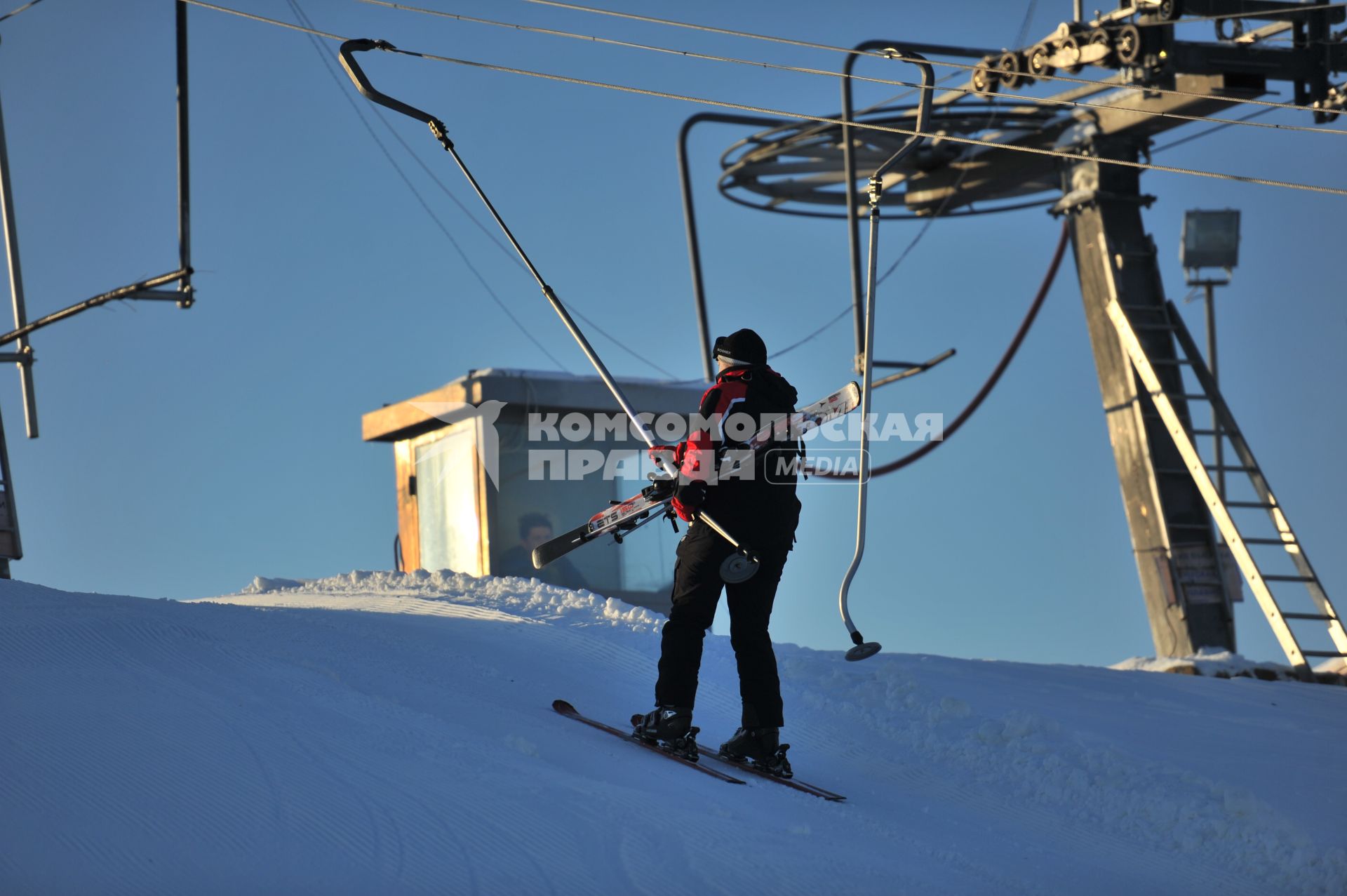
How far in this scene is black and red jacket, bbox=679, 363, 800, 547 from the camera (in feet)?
21.7

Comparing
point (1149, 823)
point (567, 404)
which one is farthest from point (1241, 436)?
point (1149, 823)

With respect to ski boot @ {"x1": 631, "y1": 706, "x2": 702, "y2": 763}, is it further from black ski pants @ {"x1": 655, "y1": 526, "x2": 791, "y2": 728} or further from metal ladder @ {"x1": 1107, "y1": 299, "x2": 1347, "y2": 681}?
metal ladder @ {"x1": 1107, "y1": 299, "x2": 1347, "y2": 681}

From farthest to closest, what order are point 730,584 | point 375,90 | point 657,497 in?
point 375,90, point 657,497, point 730,584

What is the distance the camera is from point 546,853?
488 cm

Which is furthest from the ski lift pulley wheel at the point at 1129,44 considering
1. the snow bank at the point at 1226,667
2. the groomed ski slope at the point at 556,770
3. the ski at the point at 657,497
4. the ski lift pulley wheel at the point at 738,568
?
the ski lift pulley wheel at the point at 738,568

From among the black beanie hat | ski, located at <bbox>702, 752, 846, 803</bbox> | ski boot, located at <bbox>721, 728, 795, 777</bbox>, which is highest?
the black beanie hat

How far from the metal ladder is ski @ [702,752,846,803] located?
661cm

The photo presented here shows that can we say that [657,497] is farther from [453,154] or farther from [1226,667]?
[1226,667]

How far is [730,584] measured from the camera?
6.70m

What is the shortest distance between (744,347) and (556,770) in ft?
6.96

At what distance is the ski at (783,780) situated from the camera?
6305mm

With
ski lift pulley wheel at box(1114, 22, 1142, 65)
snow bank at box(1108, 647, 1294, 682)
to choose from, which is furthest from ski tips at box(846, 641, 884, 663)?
ski lift pulley wheel at box(1114, 22, 1142, 65)

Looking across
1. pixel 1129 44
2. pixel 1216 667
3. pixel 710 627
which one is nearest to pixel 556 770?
pixel 710 627

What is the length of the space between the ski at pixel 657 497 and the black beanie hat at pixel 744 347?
0.31 meters
